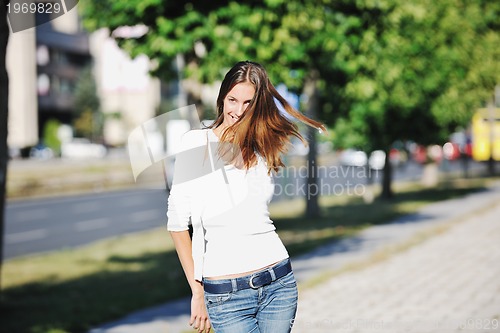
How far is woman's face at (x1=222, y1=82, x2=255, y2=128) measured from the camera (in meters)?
2.84

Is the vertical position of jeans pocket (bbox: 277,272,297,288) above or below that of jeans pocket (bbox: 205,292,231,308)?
above

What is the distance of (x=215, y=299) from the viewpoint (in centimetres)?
277

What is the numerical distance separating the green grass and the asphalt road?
0.96 m

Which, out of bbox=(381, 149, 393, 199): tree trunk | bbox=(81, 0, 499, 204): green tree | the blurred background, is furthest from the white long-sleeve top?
bbox=(381, 149, 393, 199): tree trunk

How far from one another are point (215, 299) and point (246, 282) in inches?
5.2

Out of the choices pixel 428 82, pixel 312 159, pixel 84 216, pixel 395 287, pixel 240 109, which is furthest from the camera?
pixel 84 216

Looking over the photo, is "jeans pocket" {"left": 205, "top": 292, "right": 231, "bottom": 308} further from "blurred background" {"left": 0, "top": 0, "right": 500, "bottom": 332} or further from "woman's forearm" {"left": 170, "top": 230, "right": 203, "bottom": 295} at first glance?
"blurred background" {"left": 0, "top": 0, "right": 500, "bottom": 332}

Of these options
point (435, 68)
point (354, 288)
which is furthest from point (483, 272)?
point (435, 68)

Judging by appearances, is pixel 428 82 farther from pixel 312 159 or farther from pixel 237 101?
pixel 237 101

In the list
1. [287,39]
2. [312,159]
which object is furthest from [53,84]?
[287,39]

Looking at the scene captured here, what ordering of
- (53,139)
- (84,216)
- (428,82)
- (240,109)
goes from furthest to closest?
(53,139), (84,216), (428,82), (240,109)

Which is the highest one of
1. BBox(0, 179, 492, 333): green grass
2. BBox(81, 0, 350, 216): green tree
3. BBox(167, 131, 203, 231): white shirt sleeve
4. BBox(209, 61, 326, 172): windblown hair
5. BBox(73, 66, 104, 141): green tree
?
BBox(73, 66, 104, 141): green tree

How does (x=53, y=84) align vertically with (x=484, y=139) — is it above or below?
above

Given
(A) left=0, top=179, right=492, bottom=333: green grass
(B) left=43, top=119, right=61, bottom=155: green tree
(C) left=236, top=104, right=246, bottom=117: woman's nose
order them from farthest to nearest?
(B) left=43, top=119, right=61, bottom=155: green tree
(A) left=0, top=179, right=492, bottom=333: green grass
(C) left=236, top=104, right=246, bottom=117: woman's nose
